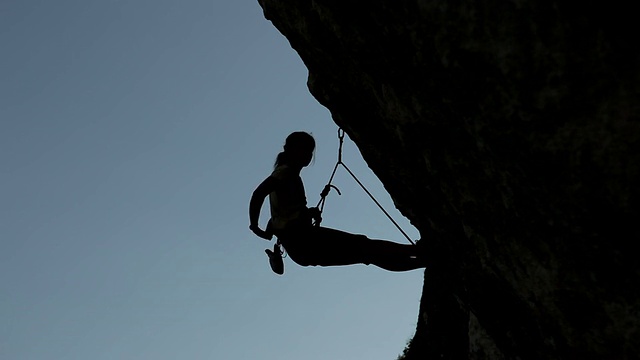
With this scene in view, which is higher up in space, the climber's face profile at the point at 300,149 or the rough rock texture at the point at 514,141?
the climber's face profile at the point at 300,149

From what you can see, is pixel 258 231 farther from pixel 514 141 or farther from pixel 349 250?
pixel 514 141

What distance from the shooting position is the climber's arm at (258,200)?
7031 mm

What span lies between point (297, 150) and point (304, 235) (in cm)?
106

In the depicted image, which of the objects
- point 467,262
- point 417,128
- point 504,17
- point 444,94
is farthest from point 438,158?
point 504,17

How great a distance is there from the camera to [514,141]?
4.25m

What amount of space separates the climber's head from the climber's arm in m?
0.38

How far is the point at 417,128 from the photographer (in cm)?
524

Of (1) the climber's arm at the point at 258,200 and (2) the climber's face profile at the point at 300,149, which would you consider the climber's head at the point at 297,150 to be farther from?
(1) the climber's arm at the point at 258,200

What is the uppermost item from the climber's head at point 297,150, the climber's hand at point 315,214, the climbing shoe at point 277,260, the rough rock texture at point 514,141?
the climber's head at point 297,150

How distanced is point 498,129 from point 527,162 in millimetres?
304

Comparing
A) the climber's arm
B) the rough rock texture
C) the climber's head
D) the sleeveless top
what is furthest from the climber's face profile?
the rough rock texture

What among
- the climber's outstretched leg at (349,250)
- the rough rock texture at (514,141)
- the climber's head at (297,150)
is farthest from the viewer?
the climber's head at (297,150)

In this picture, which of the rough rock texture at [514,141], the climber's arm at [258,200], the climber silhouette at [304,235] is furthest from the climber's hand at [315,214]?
the rough rock texture at [514,141]

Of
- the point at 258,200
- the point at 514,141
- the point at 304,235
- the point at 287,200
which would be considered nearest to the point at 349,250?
the point at 304,235
